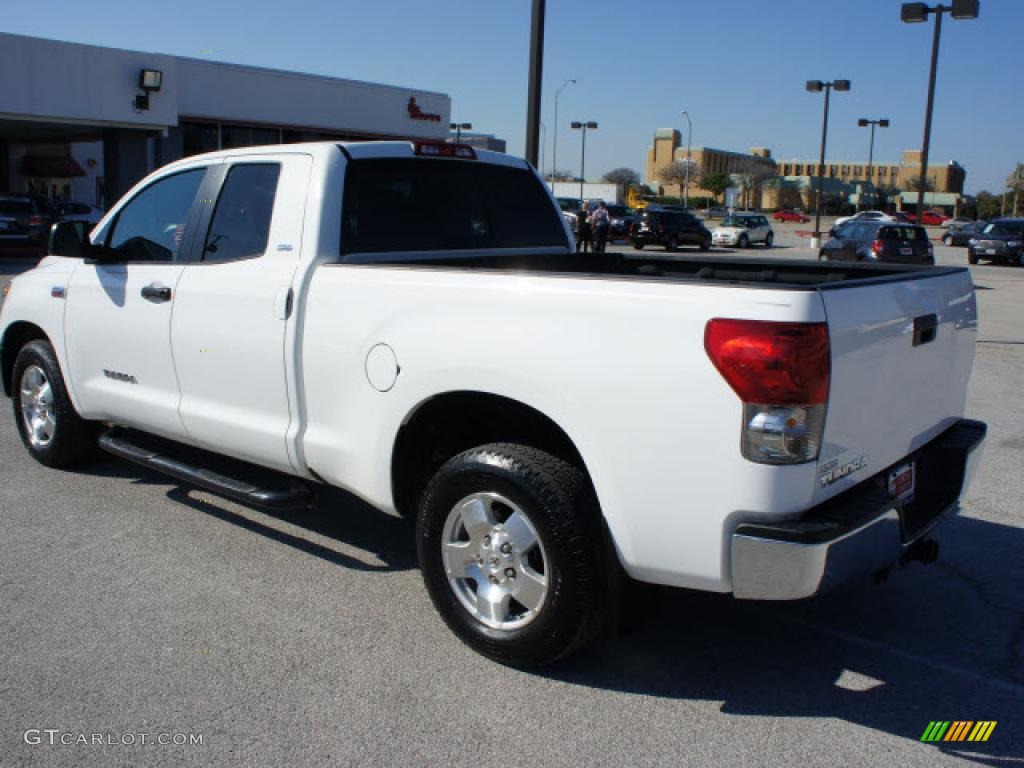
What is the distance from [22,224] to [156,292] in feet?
67.7

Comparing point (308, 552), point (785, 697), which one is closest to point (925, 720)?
point (785, 697)

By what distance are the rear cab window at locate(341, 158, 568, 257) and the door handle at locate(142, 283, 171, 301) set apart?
107 cm

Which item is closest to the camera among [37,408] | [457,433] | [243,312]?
[457,433]

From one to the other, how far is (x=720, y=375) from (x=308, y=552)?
2630 mm

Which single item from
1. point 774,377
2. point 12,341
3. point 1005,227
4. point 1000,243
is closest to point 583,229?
point 1000,243

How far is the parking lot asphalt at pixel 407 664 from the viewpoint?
3.13m

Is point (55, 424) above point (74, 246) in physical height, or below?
below

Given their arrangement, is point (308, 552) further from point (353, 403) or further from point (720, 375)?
point (720, 375)

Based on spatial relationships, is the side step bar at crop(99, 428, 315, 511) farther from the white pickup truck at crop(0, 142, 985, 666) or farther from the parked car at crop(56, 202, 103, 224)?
the parked car at crop(56, 202, 103, 224)

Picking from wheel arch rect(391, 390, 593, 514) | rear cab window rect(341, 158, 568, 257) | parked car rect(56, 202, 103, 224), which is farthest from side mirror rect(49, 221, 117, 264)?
parked car rect(56, 202, 103, 224)

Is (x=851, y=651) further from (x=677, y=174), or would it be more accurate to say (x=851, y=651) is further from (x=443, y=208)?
(x=677, y=174)

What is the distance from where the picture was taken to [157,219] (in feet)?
17.0

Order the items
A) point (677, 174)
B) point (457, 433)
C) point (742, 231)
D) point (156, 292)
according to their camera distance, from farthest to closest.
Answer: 1. point (677, 174)
2. point (742, 231)
3. point (156, 292)
4. point (457, 433)

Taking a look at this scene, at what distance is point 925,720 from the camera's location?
131 inches
